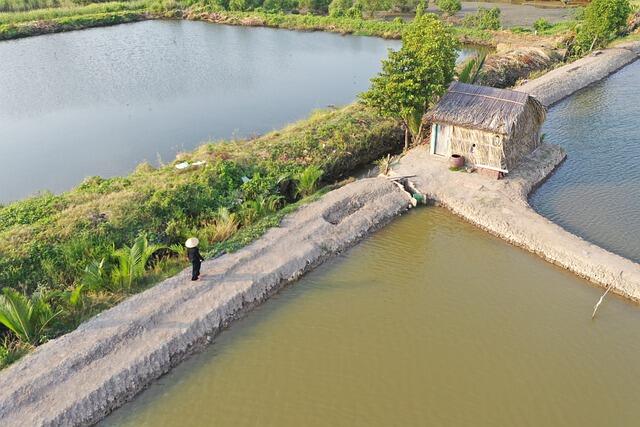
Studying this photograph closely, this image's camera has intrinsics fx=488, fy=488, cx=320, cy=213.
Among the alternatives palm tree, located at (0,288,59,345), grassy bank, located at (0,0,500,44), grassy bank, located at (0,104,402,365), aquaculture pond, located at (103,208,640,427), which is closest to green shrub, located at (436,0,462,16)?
grassy bank, located at (0,0,500,44)

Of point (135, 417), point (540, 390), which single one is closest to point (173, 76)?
point (135, 417)

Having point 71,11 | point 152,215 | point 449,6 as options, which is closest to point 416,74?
point 152,215

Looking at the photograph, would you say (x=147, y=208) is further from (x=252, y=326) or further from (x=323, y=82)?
(x=323, y=82)

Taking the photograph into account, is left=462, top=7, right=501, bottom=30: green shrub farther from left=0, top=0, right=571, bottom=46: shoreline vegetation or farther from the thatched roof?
the thatched roof

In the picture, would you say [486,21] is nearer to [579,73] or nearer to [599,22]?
[599,22]

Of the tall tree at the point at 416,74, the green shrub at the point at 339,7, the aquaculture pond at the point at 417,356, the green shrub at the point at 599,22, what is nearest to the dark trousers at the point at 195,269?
the aquaculture pond at the point at 417,356

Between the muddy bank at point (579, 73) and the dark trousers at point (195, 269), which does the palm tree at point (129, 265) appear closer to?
the dark trousers at point (195, 269)
